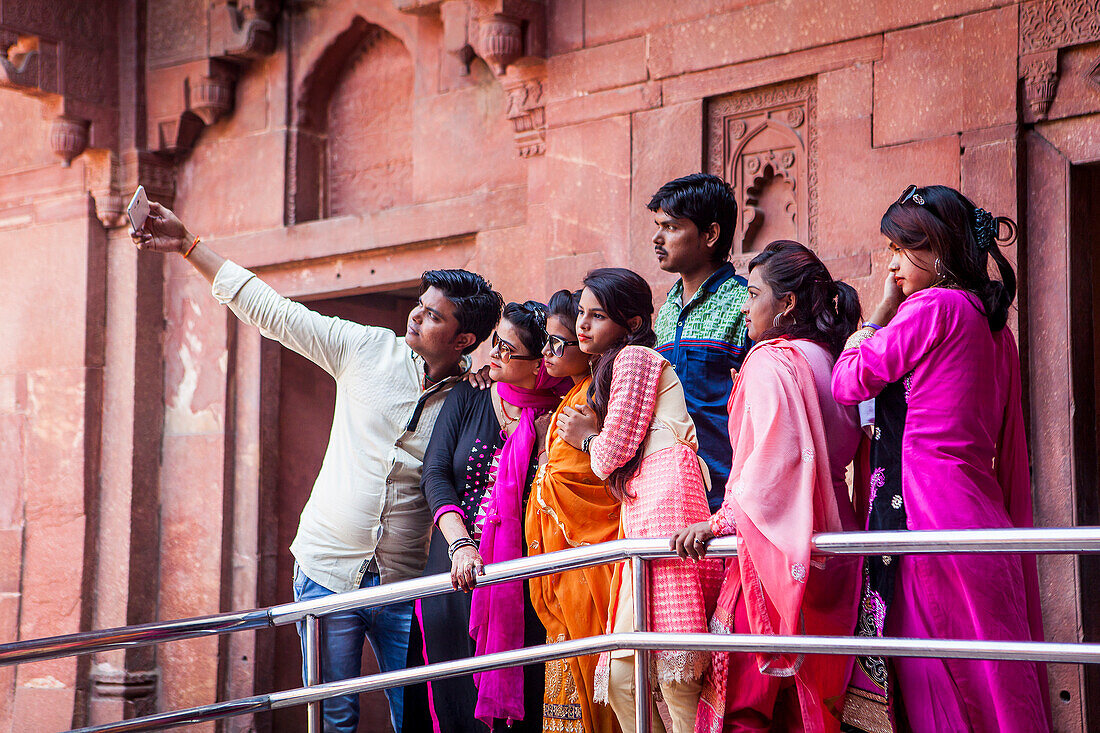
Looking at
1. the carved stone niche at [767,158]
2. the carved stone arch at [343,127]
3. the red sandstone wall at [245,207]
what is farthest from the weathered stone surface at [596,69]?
the carved stone arch at [343,127]

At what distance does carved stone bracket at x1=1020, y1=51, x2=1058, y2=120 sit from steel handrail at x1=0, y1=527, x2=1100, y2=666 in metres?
2.24

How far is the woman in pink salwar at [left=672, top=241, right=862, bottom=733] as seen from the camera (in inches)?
105

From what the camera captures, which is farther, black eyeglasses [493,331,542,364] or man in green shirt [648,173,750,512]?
black eyeglasses [493,331,542,364]

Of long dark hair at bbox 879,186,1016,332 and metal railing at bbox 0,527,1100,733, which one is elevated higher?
long dark hair at bbox 879,186,1016,332

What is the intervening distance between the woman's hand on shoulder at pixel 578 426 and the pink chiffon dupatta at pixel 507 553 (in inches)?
10.9

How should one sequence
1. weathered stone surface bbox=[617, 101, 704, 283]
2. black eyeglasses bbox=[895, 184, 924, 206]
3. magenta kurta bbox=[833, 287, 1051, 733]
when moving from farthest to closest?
weathered stone surface bbox=[617, 101, 704, 283] < black eyeglasses bbox=[895, 184, 924, 206] < magenta kurta bbox=[833, 287, 1051, 733]

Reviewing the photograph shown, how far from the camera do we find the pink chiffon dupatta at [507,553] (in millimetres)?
3418

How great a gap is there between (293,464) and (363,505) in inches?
110

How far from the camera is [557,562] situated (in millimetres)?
2904

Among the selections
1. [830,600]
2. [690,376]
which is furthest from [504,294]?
[830,600]

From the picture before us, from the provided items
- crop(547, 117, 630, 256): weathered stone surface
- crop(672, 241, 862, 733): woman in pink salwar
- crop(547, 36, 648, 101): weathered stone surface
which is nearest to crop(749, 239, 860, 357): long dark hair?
crop(672, 241, 862, 733): woman in pink salwar

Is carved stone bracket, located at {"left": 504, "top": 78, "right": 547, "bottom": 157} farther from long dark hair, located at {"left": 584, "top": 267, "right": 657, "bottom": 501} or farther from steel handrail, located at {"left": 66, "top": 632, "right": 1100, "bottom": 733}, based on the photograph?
steel handrail, located at {"left": 66, "top": 632, "right": 1100, "bottom": 733}

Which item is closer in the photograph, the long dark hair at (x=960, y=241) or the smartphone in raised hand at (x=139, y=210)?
the long dark hair at (x=960, y=241)

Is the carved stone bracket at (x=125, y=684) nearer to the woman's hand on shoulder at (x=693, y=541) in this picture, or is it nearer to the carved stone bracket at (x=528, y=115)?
the carved stone bracket at (x=528, y=115)
